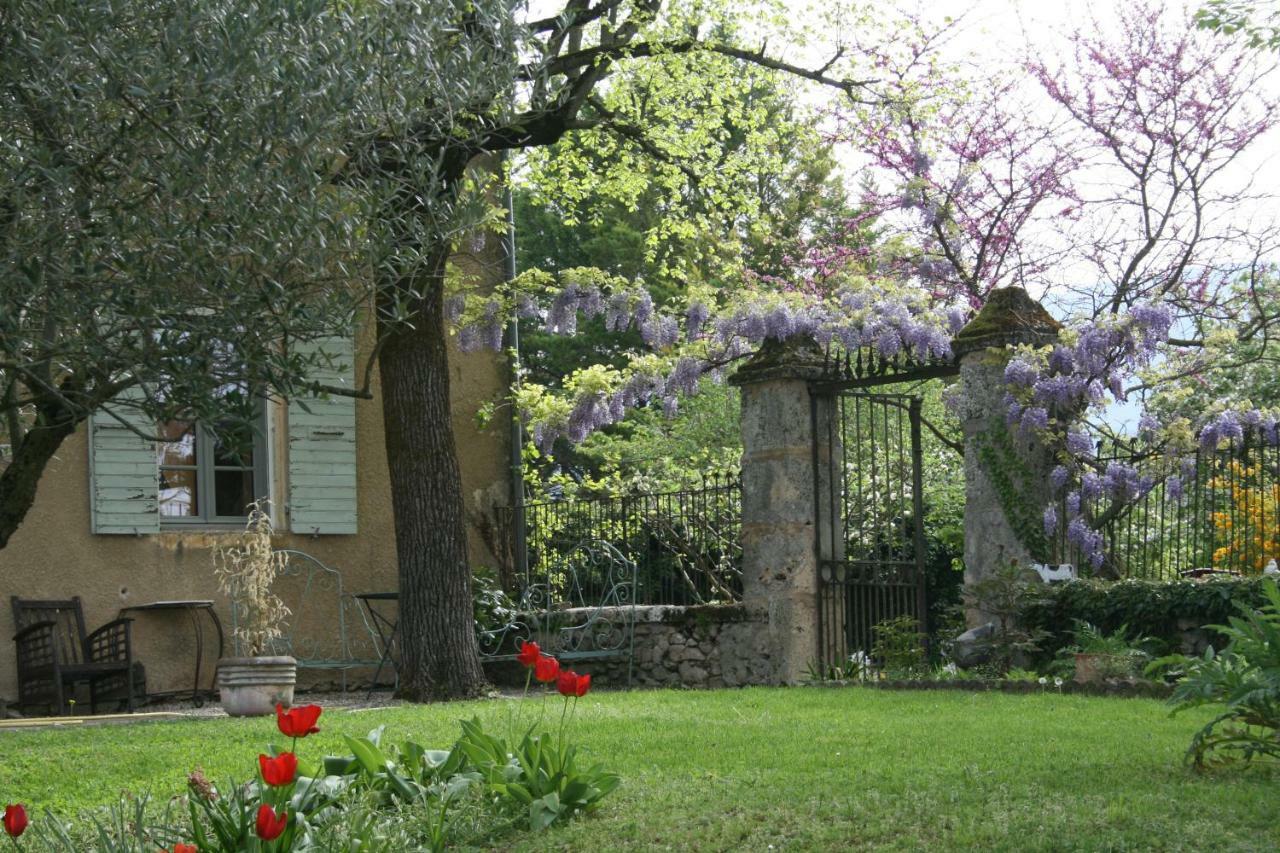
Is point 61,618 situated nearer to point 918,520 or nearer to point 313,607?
point 313,607

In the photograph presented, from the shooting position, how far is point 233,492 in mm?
10422

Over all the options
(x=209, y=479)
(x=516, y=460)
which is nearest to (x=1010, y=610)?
(x=516, y=460)

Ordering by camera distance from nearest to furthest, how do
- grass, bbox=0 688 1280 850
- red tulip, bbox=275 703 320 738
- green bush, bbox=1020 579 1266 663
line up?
red tulip, bbox=275 703 320 738, grass, bbox=0 688 1280 850, green bush, bbox=1020 579 1266 663

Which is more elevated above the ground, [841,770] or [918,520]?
[918,520]

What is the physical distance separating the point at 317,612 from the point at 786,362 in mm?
4016

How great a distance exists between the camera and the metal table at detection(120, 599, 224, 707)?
953 cm

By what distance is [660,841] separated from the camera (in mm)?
3883

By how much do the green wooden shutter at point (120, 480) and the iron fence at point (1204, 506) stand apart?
231 inches

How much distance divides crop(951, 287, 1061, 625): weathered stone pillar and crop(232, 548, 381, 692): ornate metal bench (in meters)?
4.34

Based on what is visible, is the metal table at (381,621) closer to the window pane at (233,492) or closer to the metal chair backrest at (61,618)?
the window pane at (233,492)

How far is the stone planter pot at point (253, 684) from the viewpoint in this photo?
7758mm

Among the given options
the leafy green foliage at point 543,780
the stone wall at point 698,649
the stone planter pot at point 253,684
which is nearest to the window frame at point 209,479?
the stone planter pot at point 253,684

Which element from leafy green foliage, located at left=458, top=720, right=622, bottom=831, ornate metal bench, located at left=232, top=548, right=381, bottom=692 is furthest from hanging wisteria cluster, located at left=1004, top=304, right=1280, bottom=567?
ornate metal bench, located at left=232, top=548, right=381, bottom=692

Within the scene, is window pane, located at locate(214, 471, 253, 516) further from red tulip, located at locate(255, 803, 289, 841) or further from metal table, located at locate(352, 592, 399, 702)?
red tulip, located at locate(255, 803, 289, 841)
